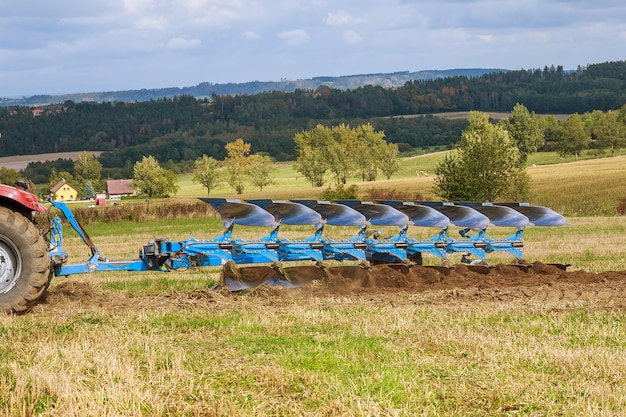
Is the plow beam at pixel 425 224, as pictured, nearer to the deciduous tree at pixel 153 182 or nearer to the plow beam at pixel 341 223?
the plow beam at pixel 341 223

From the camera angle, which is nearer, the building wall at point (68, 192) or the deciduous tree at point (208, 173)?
the deciduous tree at point (208, 173)

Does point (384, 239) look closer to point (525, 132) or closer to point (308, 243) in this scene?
point (308, 243)

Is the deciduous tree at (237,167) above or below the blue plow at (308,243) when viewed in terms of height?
below

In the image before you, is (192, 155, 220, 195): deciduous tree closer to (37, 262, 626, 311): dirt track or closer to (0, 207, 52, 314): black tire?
A: (37, 262, 626, 311): dirt track

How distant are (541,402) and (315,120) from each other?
191 meters

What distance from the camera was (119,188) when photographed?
364 ft

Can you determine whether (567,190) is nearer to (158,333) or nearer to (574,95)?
(158,333)

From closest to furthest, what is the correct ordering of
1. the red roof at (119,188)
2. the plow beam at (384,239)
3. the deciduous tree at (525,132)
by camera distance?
the plow beam at (384,239) < the deciduous tree at (525,132) < the red roof at (119,188)

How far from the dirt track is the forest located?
388 ft

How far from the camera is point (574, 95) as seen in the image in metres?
178

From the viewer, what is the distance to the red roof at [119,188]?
110 metres

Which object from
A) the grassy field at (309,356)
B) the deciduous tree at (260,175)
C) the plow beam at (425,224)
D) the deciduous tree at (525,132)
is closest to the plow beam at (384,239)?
the plow beam at (425,224)

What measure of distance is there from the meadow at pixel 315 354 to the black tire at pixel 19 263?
323 mm

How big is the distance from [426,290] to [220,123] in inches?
7329
